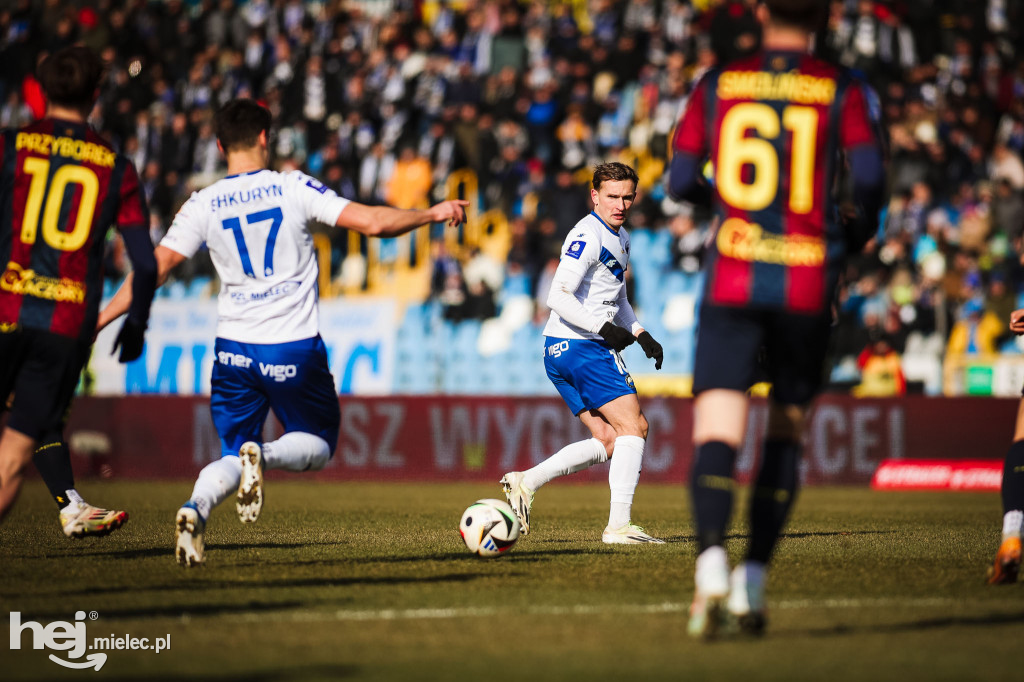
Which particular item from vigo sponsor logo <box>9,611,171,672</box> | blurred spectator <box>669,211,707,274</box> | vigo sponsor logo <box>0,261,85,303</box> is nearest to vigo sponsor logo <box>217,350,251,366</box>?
vigo sponsor logo <box>0,261,85,303</box>

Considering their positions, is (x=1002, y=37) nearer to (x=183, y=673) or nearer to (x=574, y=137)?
(x=574, y=137)

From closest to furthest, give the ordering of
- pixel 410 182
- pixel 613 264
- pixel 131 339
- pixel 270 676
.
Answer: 1. pixel 270 676
2. pixel 131 339
3. pixel 613 264
4. pixel 410 182

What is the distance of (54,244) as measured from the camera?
6227mm

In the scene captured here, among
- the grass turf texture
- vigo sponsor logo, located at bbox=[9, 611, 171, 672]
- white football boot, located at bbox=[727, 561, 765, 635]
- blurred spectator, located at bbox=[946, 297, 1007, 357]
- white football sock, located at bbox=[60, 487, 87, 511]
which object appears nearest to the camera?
the grass turf texture

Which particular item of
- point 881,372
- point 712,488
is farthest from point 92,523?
point 881,372

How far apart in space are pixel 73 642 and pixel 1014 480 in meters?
4.84

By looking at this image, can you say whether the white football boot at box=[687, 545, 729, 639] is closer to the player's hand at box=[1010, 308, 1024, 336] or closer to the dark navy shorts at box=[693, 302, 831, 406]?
the dark navy shorts at box=[693, 302, 831, 406]

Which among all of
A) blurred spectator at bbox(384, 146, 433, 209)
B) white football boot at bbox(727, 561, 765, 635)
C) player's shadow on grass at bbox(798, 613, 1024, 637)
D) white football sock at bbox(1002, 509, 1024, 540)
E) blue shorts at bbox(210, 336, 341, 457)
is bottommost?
player's shadow on grass at bbox(798, 613, 1024, 637)

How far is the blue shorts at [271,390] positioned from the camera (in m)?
7.20

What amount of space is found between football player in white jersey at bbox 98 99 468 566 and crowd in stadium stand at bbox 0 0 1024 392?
503 inches

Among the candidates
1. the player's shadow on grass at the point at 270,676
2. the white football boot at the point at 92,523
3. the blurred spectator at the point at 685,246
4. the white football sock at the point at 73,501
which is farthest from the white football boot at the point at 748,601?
the blurred spectator at the point at 685,246

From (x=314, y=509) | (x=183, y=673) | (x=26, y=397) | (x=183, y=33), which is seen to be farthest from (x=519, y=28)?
(x=183, y=673)

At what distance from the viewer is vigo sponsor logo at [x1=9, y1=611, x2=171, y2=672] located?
479cm

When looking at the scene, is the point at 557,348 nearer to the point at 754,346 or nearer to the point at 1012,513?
the point at 1012,513
